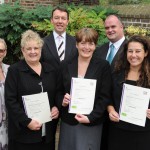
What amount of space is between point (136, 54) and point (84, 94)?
0.74m

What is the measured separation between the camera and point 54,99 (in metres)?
3.84

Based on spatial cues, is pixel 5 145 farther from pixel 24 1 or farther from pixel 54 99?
pixel 24 1

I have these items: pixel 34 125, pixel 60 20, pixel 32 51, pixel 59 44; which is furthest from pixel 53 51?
pixel 34 125

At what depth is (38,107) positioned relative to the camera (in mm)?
3668

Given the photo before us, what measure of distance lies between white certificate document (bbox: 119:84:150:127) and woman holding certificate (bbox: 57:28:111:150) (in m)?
0.23

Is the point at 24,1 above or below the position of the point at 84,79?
above

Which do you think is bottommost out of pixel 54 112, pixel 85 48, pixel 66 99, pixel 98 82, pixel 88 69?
pixel 54 112

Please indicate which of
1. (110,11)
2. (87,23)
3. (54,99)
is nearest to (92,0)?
(110,11)

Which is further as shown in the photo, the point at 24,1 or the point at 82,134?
the point at 24,1

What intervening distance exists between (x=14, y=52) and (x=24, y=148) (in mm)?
3564

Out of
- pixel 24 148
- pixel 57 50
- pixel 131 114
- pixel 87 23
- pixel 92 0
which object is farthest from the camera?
pixel 92 0

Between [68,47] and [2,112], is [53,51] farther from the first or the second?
[2,112]

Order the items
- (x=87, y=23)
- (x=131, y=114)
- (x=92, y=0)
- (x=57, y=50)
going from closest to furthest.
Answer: (x=131, y=114) < (x=57, y=50) < (x=87, y=23) < (x=92, y=0)

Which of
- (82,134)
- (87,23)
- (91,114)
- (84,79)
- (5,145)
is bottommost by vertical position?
(5,145)
